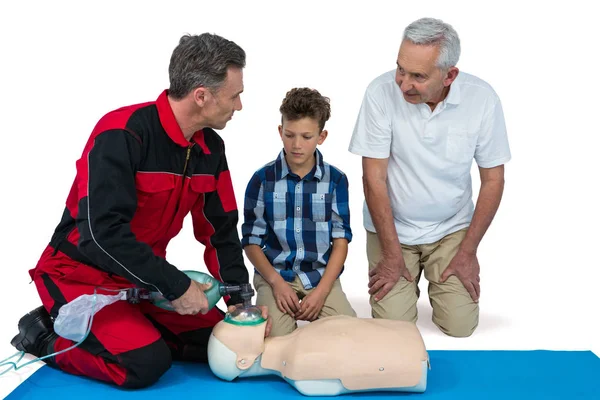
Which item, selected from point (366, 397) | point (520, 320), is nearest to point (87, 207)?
point (366, 397)

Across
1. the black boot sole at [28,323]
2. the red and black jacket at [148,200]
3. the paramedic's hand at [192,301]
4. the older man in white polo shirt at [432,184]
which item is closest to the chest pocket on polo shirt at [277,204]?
the red and black jacket at [148,200]

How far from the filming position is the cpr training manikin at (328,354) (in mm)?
3924

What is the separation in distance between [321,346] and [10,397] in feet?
4.31

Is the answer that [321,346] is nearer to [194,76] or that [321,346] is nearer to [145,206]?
[145,206]

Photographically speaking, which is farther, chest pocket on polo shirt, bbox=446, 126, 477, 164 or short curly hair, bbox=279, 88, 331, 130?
chest pocket on polo shirt, bbox=446, 126, 477, 164

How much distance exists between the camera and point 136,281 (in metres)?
3.93

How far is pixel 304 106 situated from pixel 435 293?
1.26 m

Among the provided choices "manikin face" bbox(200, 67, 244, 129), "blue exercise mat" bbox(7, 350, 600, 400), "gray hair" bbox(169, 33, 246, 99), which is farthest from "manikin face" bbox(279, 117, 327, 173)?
"blue exercise mat" bbox(7, 350, 600, 400)

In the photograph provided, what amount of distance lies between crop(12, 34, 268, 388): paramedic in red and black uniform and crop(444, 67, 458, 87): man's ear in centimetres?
110

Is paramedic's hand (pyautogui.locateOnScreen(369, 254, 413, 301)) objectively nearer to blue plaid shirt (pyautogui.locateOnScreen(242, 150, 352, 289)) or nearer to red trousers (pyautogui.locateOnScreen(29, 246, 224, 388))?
blue plaid shirt (pyautogui.locateOnScreen(242, 150, 352, 289))

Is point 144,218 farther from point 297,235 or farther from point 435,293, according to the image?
point 435,293

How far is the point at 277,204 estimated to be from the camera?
187 inches

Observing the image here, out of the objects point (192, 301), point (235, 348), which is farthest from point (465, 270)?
point (192, 301)

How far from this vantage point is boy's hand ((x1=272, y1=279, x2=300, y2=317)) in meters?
4.69
